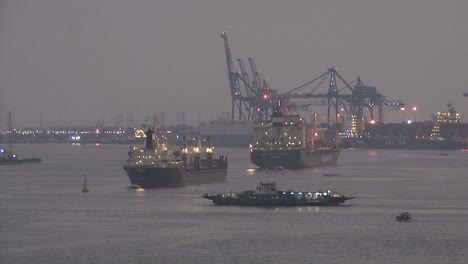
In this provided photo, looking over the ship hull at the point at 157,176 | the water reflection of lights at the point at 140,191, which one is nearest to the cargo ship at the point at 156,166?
the ship hull at the point at 157,176

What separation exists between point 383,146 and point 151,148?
118442 mm

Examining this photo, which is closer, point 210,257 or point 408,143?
point 210,257

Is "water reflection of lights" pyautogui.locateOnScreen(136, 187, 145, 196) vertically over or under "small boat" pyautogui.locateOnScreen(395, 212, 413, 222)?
over

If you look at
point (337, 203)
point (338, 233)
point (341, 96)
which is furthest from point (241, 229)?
point (341, 96)

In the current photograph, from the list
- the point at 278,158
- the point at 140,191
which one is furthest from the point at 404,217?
the point at 278,158

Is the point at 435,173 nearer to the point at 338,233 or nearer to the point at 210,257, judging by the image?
the point at 338,233

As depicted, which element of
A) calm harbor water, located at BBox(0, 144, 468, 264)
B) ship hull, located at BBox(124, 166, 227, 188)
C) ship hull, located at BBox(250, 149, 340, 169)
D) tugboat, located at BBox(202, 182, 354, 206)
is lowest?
calm harbor water, located at BBox(0, 144, 468, 264)

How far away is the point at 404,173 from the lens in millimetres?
77562

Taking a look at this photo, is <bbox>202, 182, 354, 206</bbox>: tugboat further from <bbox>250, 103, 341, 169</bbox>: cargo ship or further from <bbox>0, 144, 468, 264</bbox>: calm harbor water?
<bbox>250, 103, 341, 169</bbox>: cargo ship

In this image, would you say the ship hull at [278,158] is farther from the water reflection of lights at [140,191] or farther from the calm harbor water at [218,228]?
the water reflection of lights at [140,191]

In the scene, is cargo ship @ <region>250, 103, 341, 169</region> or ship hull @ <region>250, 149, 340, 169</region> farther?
cargo ship @ <region>250, 103, 341, 169</region>

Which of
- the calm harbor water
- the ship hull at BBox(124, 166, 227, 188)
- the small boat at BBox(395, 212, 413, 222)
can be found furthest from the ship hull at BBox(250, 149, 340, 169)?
the small boat at BBox(395, 212, 413, 222)

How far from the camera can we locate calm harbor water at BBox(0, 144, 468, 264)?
31578mm

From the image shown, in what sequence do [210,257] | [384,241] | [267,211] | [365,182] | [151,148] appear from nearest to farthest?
[210,257], [384,241], [267,211], [151,148], [365,182]
